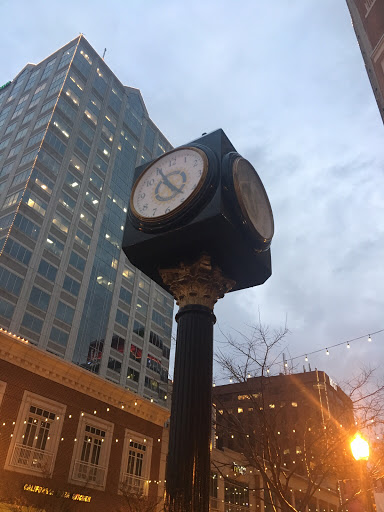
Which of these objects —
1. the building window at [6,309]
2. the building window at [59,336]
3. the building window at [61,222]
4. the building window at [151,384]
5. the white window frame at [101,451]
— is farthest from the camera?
the building window at [151,384]

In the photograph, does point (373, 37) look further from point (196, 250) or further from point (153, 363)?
point (153, 363)

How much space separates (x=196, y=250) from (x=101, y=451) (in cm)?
1771

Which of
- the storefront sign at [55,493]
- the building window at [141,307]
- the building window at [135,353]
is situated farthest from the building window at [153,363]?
the storefront sign at [55,493]

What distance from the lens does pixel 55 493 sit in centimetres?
1872

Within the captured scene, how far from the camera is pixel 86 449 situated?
813 inches

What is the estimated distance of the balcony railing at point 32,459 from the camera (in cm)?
1781

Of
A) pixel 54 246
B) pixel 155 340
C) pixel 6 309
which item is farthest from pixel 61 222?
pixel 155 340

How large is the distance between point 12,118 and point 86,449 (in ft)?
185

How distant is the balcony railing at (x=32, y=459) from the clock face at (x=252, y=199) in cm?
1539

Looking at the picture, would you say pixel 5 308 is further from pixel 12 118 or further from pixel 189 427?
pixel 189 427

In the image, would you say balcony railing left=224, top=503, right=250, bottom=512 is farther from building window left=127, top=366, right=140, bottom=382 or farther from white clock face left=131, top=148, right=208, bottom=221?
white clock face left=131, top=148, right=208, bottom=221

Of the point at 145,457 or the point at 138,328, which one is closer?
the point at 145,457

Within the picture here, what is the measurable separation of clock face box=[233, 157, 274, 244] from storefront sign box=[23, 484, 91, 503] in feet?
52.3

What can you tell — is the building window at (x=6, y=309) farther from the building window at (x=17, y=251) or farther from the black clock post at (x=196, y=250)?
the black clock post at (x=196, y=250)
